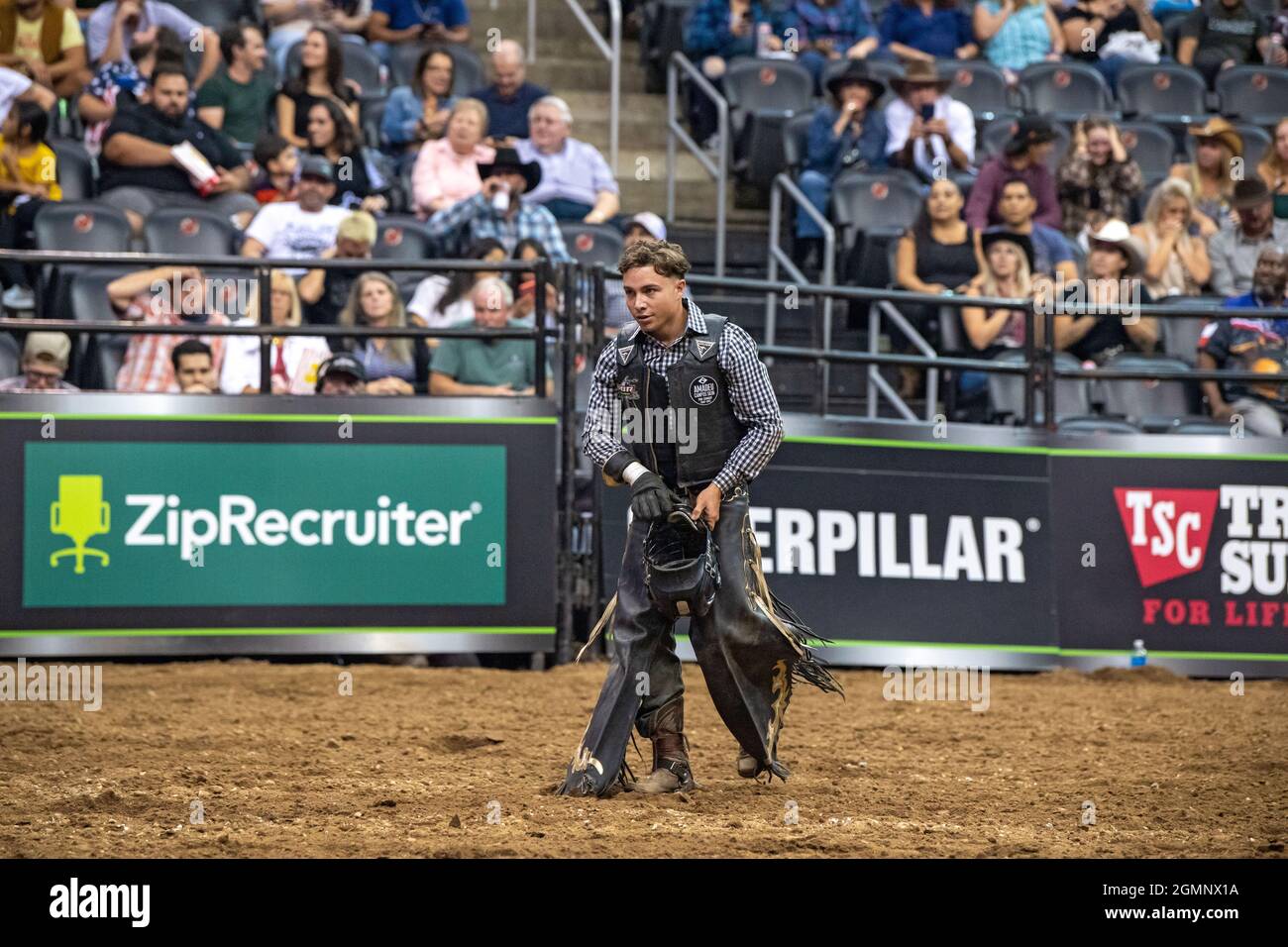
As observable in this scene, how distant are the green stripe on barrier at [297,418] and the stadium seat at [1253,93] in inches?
361

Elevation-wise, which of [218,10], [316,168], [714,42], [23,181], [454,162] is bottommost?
[23,181]

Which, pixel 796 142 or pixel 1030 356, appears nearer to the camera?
pixel 1030 356

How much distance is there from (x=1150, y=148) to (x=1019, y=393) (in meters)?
4.55

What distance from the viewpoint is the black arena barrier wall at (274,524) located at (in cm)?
1029

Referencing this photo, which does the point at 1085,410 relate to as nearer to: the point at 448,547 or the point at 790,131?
the point at 790,131

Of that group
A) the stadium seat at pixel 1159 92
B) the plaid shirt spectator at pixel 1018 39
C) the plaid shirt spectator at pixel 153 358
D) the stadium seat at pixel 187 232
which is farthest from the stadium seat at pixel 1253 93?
the plaid shirt spectator at pixel 153 358

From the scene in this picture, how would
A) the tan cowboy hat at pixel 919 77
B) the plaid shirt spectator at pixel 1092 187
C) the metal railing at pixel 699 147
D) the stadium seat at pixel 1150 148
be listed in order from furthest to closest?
the stadium seat at pixel 1150 148 < the tan cowboy hat at pixel 919 77 < the plaid shirt spectator at pixel 1092 187 < the metal railing at pixel 699 147

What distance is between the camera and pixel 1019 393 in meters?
12.3

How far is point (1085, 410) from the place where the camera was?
12.5 metres

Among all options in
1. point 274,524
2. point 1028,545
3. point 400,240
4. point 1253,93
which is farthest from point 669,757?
point 1253,93

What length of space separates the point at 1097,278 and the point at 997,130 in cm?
309

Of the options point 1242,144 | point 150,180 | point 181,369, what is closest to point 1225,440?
point 1242,144

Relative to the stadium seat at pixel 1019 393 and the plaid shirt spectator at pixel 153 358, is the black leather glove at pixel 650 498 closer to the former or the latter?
the plaid shirt spectator at pixel 153 358

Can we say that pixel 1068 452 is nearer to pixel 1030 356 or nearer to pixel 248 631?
pixel 1030 356
